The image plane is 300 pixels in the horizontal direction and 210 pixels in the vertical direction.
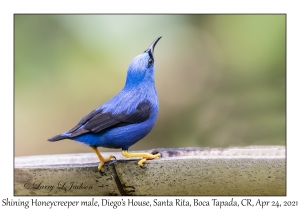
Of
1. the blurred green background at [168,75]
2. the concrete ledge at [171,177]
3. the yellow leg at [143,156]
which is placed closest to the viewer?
the concrete ledge at [171,177]

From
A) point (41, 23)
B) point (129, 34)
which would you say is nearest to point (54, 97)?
point (41, 23)

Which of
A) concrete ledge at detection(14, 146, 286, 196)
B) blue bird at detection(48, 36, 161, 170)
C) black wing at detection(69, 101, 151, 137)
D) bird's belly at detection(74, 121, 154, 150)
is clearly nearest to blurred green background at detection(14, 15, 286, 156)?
blue bird at detection(48, 36, 161, 170)

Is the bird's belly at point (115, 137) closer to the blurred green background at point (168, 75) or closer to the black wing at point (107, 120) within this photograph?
the black wing at point (107, 120)

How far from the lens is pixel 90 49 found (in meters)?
6.86

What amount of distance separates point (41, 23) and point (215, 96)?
3.25 meters

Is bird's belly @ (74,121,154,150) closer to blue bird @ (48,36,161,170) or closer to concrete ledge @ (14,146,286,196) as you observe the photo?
blue bird @ (48,36,161,170)

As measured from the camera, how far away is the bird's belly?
13.6ft

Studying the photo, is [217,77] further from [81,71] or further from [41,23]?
[41,23]

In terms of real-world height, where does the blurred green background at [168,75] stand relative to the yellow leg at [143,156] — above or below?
above

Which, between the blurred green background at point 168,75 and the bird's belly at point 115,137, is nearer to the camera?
the bird's belly at point 115,137

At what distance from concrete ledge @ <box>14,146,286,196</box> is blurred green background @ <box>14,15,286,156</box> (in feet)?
9.24

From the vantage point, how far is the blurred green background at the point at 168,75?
21.7 ft

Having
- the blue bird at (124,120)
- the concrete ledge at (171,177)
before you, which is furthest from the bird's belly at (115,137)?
the concrete ledge at (171,177)

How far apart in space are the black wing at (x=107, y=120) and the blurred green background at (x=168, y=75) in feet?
7.92
